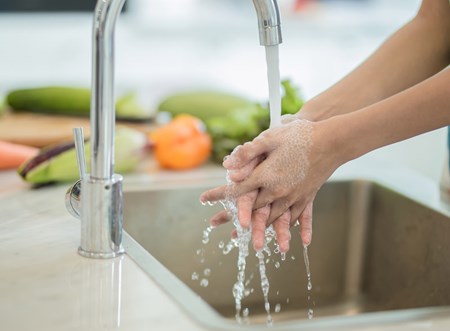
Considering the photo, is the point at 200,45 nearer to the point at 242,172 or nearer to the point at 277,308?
the point at 277,308

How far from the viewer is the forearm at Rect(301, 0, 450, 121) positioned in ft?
4.66

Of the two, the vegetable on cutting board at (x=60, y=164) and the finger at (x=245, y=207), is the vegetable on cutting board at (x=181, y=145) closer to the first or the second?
the vegetable on cutting board at (x=60, y=164)

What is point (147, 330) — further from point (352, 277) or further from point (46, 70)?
point (46, 70)

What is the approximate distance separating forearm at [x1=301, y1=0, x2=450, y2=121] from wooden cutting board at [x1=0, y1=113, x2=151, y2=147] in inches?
24.0

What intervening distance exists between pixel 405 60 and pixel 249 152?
16.4 inches

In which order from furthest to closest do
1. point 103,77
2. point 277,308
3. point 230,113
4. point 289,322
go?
point 230,113
point 277,308
point 103,77
point 289,322

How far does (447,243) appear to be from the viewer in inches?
54.8

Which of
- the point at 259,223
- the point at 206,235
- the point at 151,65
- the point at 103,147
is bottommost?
Answer: the point at 151,65

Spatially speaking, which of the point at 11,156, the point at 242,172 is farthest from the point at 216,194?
the point at 11,156

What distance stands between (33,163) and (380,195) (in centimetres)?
60

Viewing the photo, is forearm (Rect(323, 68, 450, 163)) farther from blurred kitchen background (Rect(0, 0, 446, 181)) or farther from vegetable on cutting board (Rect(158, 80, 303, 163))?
blurred kitchen background (Rect(0, 0, 446, 181))

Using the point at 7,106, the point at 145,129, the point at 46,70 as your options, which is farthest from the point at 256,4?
the point at 46,70

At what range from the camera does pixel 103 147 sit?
3.58 feet

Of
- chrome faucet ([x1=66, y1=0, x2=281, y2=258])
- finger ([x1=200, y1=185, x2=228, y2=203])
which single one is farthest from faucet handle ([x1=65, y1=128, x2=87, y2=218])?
finger ([x1=200, y1=185, x2=228, y2=203])
